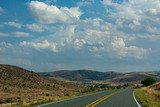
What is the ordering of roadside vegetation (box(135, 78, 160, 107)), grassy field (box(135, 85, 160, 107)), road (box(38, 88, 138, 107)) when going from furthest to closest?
roadside vegetation (box(135, 78, 160, 107)) < grassy field (box(135, 85, 160, 107)) < road (box(38, 88, 138, 107))

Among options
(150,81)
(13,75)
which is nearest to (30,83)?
(13,75)

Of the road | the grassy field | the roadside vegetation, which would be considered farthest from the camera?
the roadside vegetation

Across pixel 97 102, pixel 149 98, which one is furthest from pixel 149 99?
pixel 97 102

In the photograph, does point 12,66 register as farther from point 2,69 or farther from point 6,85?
point 6,85

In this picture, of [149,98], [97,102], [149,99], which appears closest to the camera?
[97,102]

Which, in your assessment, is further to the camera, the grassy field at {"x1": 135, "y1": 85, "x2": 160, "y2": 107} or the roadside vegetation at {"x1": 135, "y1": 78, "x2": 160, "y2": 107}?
the roadside vegetation at {"x1": 135, "y1": 78, "x2": 160, "y2": 107}

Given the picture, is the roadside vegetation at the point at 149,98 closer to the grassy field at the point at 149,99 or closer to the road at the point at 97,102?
the grassy field at the point at 149,99

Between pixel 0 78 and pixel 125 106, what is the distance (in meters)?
92.8

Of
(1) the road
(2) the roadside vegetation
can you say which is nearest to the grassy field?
(2) the roadside vegetation

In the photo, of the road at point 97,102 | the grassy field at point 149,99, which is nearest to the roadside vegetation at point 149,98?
the grassy field at point 149,99

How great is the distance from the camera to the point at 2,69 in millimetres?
130750

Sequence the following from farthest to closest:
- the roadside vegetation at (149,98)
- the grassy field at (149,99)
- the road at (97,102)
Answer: the roadside vegetation at (149,98) < the grassy field at (149,99) < the road at (97,102)

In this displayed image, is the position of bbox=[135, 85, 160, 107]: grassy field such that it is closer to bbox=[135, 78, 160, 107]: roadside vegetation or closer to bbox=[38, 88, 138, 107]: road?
bbox=[135, 78, 160, 107]: roadside vegetation

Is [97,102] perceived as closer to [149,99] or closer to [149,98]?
[149,99]
